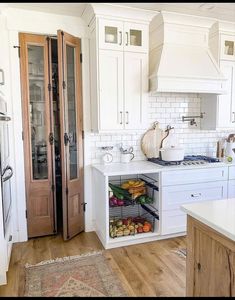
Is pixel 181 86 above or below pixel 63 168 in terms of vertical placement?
above

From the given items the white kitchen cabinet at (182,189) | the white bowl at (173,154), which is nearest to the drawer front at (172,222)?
the white kitchen cabinet at (182,189)

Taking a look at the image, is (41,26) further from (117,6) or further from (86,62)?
(117,6)

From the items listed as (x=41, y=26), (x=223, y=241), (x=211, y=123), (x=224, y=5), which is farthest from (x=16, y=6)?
(x=223, y=241)

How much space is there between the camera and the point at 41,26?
113 inches

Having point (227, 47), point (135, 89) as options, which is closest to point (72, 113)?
point (135, 89)

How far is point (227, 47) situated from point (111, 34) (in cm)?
160

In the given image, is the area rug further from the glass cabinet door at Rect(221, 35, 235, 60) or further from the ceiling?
the glass cabinet door at Rect(221, 35, 235, 60)

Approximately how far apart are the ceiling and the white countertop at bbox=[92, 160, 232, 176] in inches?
69.8

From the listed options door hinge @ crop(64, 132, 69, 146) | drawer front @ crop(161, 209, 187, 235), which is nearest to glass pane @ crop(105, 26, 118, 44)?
door hinge @ crop(64, 132, 69, 146)

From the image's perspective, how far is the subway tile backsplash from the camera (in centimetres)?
320

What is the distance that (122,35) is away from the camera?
2811mm

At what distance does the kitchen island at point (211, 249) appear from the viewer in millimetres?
1204

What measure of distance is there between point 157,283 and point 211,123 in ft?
7.13

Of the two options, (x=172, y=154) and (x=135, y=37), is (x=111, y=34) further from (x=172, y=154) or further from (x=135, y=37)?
(x=172, y=154)
